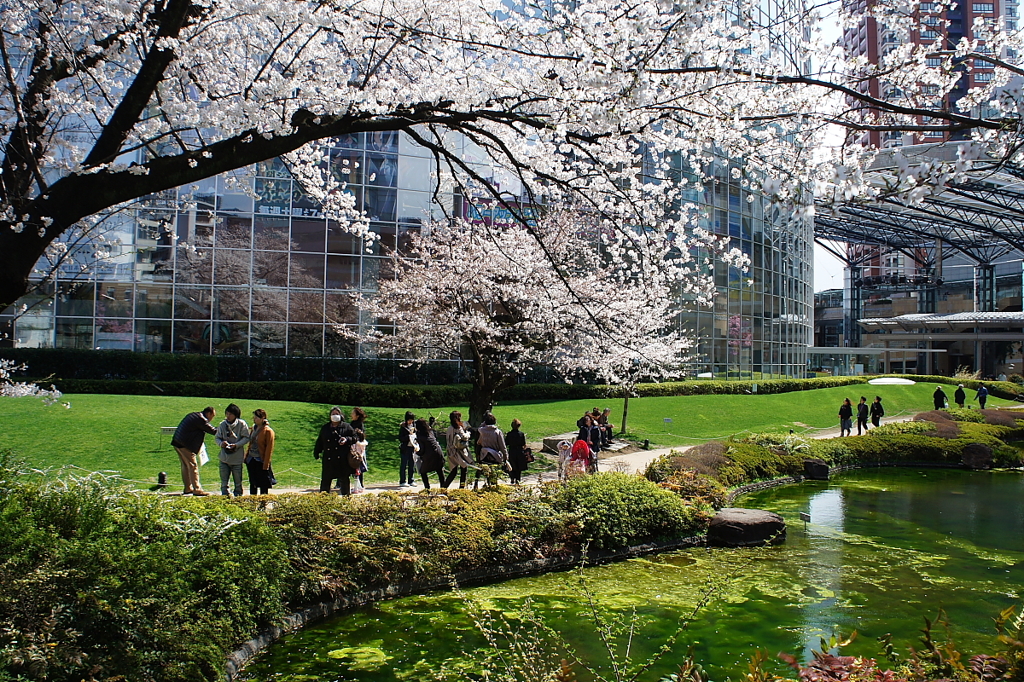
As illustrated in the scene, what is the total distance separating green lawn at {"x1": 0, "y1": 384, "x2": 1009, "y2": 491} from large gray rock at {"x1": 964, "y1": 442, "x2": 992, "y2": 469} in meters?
6.77

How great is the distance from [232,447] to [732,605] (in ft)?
25.9

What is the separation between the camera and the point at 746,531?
37.5 ft

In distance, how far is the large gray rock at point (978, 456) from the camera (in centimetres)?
2130

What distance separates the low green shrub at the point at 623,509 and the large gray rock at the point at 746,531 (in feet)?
1.18

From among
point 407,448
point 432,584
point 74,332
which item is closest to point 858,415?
point 407,448

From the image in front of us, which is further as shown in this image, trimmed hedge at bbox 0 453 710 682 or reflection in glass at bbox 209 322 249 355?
reflection in glass at bbox 209 322 249 355

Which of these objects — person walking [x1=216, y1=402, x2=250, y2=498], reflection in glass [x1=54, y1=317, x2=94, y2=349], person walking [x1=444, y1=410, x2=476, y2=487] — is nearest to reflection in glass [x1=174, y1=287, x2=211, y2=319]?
reflection in glass [x1=54, y1=317, x2=94, y2=349]

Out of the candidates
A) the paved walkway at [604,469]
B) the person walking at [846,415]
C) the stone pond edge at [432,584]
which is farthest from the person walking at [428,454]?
the person walking at [846,415]

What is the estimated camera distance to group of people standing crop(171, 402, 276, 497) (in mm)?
11234

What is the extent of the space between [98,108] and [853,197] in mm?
7898

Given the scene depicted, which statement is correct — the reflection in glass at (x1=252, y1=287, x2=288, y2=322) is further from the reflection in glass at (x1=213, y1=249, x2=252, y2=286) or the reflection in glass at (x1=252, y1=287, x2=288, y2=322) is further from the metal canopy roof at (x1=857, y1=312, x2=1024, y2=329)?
the metal canopy roof at (x1=857, y1=312, x2=1024, y2=329)

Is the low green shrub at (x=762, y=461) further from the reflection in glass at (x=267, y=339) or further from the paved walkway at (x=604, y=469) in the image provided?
the reflection in glass at (x=267, y=339)

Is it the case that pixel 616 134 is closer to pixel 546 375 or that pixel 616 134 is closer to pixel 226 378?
pixel 226 378

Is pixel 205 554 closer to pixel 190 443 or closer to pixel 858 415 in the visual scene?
pixel 190 443
